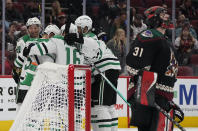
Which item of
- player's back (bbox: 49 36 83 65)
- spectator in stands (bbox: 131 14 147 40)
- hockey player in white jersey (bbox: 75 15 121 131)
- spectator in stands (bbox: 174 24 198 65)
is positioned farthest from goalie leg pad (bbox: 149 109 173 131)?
spectator in stands (bbox: 174 24 198 65)

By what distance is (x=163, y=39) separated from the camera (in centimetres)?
390

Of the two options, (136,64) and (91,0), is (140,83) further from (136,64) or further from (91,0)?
(91,0)

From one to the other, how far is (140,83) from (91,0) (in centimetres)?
542

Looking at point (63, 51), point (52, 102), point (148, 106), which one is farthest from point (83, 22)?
point (148, 106)

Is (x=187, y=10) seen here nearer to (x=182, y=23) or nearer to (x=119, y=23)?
(x=182, y=23)

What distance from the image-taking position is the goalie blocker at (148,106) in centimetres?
381

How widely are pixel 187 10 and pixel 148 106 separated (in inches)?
248

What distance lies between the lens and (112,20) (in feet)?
30.5

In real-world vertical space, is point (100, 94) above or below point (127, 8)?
below

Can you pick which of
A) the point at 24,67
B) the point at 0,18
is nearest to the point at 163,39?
the point at 24,67

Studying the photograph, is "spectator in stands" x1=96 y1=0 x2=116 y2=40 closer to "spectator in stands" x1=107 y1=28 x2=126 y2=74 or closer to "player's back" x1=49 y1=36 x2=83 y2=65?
"spectator in stands" x1=107 y1=28 x2=126 y2=74

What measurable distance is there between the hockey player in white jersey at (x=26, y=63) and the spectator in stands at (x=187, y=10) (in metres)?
4.48

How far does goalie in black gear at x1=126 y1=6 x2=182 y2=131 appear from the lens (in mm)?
3836

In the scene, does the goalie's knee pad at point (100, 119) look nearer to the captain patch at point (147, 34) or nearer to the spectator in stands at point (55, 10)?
the captain patch at point (147, 34)
